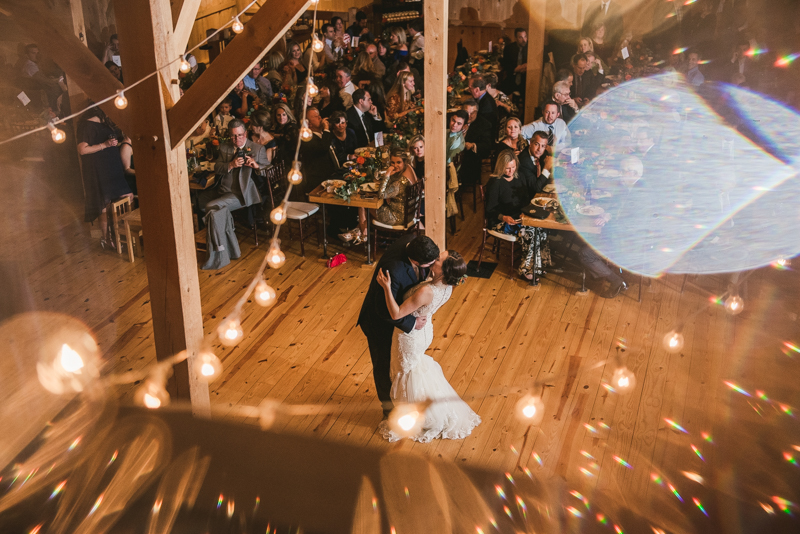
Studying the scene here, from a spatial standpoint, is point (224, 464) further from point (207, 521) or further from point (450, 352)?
point (450, 352)

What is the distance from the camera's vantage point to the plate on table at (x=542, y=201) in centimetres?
565

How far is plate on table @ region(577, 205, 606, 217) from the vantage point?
5.43 m

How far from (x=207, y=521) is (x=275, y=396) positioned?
1053 millimetres

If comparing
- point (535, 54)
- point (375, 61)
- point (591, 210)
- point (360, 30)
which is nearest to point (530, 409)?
point (591, 210)

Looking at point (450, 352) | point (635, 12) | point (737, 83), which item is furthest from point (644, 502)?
point (635, 12)

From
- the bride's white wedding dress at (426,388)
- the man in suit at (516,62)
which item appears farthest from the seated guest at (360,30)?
the bride's white wedding dress at (426,388)

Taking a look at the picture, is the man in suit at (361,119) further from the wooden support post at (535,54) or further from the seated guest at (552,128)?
the wooden support post at (535,54)

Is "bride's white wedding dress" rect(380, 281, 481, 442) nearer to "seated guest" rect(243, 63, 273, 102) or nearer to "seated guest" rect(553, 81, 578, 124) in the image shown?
"seated guest" rect(553, 81, 578, 124)

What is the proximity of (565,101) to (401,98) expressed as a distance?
1.91m

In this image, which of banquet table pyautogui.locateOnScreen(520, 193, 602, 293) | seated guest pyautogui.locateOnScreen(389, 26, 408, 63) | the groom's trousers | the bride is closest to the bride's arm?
the bride

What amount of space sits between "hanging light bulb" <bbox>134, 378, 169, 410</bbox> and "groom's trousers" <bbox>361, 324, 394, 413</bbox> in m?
1.23

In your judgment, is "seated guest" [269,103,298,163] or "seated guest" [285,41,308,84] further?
"seated guest" [285,41,308,84]

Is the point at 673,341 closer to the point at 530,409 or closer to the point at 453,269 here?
the point at 530,409

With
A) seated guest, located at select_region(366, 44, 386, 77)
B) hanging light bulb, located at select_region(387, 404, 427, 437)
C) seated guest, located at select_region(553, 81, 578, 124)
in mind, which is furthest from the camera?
seated guest, located at select_region(366, 44, 386, 77)
